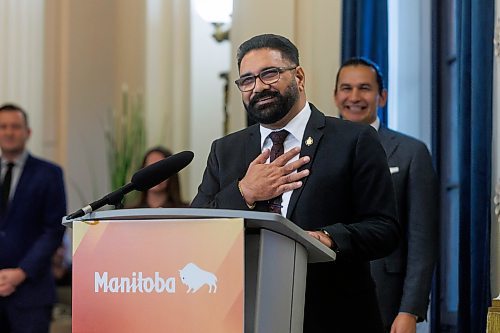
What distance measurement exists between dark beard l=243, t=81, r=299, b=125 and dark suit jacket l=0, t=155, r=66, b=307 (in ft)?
10.4

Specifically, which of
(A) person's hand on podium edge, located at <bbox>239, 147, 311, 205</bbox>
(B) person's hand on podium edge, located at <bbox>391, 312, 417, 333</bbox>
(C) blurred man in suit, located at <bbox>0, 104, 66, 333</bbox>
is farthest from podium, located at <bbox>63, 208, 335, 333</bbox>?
(C) blurred man in suit, located at <bbox>0, 104, 66, 333</bbox>

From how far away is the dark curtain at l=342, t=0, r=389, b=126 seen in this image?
5180 mm

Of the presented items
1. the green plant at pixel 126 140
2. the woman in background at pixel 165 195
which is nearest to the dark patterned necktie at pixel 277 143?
the woman in background at pixel 165 195

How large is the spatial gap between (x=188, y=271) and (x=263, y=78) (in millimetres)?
681

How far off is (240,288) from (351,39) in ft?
10.2

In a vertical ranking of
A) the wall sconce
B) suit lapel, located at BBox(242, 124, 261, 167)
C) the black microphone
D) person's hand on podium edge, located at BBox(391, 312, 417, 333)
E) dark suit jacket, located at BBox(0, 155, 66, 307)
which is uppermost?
the wall sconce

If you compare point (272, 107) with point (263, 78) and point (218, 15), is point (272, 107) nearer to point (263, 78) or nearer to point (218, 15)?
point (263, 78)

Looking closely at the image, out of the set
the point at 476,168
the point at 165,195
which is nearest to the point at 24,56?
the point at 165,195

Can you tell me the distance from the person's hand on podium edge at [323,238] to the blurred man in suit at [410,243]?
1220 mm

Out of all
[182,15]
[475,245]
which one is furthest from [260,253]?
[182,15]

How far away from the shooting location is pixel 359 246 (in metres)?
2.78

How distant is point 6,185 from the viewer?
6.10 meters

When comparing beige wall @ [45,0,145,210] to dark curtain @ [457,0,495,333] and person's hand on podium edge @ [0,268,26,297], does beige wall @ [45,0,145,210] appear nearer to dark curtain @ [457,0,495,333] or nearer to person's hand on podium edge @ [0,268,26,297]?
person's hand on podium edge @ [0,268,26,297]

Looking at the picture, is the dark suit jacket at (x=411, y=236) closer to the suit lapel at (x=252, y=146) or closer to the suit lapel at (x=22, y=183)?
the suit lapel at (x=252, y=146)
